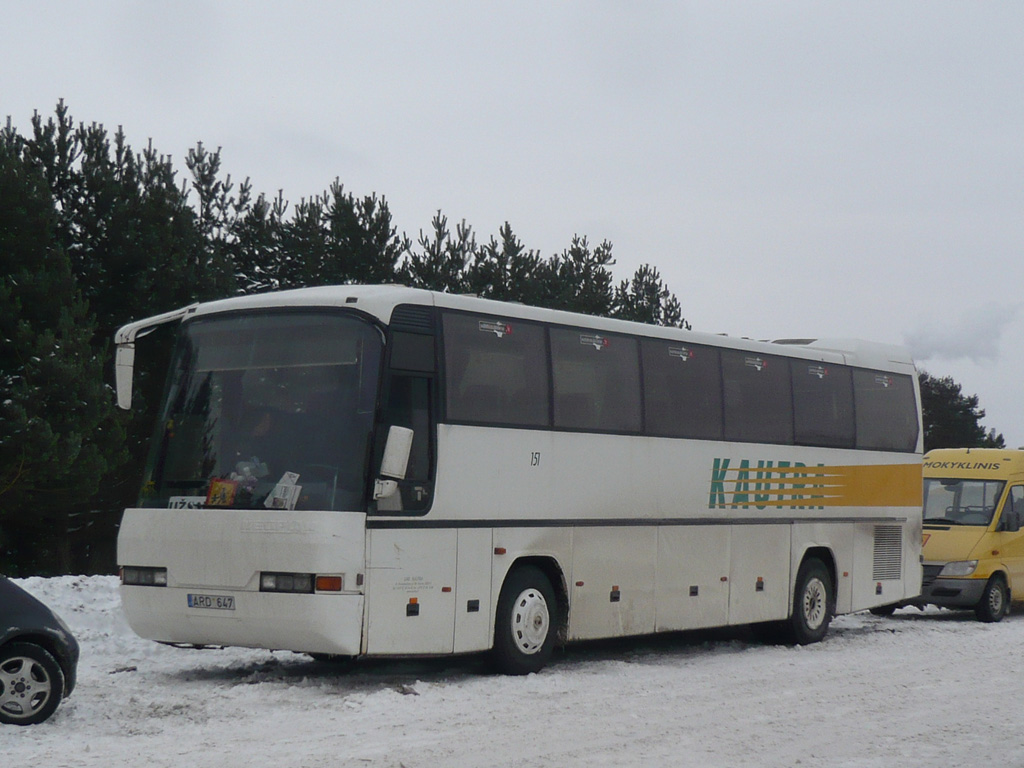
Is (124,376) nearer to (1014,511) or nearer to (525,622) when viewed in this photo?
(525,622)

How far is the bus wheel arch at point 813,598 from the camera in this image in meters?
17.2

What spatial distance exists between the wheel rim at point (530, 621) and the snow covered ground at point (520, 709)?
0.36m

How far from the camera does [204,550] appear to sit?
38.1 feet

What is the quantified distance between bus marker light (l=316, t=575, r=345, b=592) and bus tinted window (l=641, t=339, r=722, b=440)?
4670mm

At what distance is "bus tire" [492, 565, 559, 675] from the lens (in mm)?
12727

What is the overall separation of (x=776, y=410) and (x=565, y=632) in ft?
15.6

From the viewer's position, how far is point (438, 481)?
12117 millimetres

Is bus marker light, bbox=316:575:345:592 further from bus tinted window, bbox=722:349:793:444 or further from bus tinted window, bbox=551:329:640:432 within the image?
bus tinted window, bbox=722:349:793:444

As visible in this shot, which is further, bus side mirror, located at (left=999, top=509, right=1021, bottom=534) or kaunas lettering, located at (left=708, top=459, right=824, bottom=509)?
bus side mirror, located at (left=999, top=509, right=1021, bottom=534)

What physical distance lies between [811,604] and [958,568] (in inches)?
184

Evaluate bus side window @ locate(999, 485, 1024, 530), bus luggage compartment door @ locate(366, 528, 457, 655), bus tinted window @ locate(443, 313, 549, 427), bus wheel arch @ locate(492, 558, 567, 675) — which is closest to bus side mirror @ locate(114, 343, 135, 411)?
bus luggage compartment door @ locate(366, 528, 457, 655)

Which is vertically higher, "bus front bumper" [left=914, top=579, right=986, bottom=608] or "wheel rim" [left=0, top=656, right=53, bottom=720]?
"bus front bumper" [left=914, top=579, right=986, bottom=608]

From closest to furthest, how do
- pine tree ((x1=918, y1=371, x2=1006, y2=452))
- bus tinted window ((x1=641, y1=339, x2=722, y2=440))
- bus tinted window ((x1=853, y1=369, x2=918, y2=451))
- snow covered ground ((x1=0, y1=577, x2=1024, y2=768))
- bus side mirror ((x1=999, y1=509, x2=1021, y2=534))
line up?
snow covered ground ((x1=0, y1=577, x2=1024, y2=768)), bus tinted window ((x1=641, y1=339, x2=722, y2=440)), bus tinted window ((x1=853, y1=369, x2=918, y2=451)), bus side mirror ((x1=999, y1=509, x2=1021, y2=534)), pine tree ((x1=918, y1=371, x2=1006, y2=452))

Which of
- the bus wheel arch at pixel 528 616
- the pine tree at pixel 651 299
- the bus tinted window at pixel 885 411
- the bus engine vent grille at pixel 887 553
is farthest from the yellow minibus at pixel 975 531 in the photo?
the pine tree at pixel 651 299
